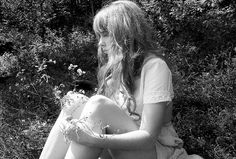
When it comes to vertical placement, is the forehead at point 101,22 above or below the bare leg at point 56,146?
above

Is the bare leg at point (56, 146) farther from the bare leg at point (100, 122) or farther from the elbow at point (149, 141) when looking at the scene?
the elbow at point (149, 141)

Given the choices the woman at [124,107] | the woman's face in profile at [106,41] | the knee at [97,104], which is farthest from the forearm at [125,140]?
the woman's face in profile at [106,41]

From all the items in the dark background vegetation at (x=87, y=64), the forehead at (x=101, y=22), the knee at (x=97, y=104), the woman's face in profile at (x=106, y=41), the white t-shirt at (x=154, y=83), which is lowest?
the dark background vegetation at (x=87, y=64)

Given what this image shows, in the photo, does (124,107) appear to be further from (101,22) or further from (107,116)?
(101,22)

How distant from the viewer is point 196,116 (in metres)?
3.61

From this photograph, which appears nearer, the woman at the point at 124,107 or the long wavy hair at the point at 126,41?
the woman at the point at 124,107

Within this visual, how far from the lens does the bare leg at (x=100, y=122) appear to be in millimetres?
2449

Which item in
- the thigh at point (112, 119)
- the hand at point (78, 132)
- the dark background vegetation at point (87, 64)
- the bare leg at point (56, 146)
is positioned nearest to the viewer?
the hand at point (78, 132)

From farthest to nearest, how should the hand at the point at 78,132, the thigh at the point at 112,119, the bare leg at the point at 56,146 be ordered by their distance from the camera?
the bare leg at the point at 56,146 → the thigh at the point at 112,119 → the hand at the point at 78,132

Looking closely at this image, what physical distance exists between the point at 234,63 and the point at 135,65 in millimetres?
1422

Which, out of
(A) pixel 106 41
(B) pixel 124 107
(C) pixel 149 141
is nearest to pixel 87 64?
(A) pixel 106 41

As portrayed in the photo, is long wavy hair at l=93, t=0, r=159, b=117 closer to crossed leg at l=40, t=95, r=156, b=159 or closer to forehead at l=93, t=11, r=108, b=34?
forehead at l=93, t=11, r=108, b=34

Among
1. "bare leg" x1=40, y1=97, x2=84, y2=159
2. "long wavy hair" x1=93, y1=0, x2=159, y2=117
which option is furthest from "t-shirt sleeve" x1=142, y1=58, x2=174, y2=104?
"bare leg" x1=40, y1=97, x2=84, y2=159

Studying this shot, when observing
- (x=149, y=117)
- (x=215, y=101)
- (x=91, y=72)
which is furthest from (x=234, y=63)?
(x=149, y=117)
